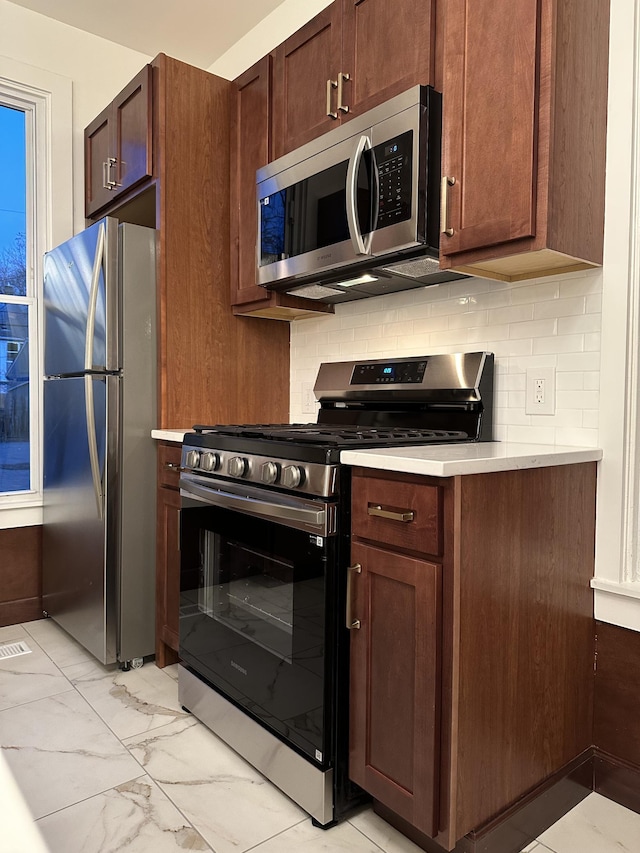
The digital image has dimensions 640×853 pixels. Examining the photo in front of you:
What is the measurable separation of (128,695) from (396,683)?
1.29m

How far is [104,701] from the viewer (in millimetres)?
2262

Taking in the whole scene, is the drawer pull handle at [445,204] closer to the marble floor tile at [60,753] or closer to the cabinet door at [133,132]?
the cabinet door at [133,132]

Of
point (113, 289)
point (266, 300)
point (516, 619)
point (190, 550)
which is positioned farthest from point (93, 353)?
point (516, 619)

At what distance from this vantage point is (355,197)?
6.68 feet

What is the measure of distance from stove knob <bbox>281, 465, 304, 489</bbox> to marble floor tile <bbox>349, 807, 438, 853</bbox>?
0.88 meters

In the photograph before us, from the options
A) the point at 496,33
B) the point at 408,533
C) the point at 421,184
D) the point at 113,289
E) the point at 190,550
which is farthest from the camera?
the point at 113,289

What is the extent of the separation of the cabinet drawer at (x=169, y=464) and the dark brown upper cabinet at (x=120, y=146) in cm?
114

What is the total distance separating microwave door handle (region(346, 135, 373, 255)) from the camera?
2023 mm

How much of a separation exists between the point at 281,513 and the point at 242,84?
6.44 feet

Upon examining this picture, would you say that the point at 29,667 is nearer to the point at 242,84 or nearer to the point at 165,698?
the point at 165,698

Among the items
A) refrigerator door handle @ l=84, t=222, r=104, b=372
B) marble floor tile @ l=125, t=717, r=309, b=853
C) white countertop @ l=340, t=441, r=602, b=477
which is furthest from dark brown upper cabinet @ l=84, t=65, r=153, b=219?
marble floor tile @ l=125, t=717, r=309, b=853

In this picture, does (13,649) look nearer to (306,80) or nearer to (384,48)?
(306,80)

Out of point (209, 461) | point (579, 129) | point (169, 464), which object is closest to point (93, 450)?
point (169, 464)

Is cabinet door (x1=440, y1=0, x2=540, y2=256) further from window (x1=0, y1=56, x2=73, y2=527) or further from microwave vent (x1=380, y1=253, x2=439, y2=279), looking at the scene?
window (x1=0, y1=56, x2=73, y2=527)
